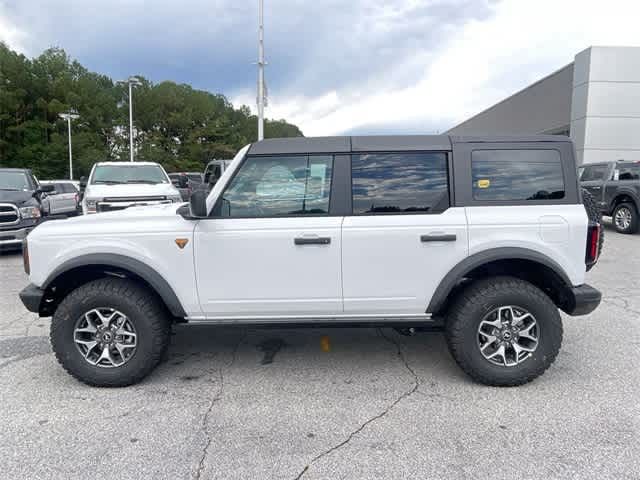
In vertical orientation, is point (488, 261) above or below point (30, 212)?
below

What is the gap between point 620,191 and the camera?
11.0 m

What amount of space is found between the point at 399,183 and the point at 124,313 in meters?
2.33

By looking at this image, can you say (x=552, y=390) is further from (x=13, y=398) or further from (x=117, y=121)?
(x=117, y=121)

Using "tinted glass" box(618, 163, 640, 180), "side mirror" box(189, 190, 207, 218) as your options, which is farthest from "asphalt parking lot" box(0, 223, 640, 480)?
"tinted glass" box(618, 163, 640, 180)

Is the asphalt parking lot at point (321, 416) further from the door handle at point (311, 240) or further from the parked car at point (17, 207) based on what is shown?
the parked car at point (17, 207)

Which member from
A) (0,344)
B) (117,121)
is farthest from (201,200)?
(117,121)

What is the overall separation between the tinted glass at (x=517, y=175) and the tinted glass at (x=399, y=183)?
28cm

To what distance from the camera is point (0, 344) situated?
4109 millimetres

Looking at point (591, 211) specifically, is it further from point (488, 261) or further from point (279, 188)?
point (279, 188)

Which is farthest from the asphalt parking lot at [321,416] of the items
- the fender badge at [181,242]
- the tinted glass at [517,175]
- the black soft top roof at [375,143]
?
the black soft top roof at [375,143]

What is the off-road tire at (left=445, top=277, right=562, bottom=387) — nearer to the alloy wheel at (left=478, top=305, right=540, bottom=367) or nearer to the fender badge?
the alloy wheel at (left=478, top=305, right=540, bottom=367)

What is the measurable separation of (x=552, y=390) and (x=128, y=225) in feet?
11.4

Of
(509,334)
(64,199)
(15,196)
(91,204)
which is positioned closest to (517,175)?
(509,334)

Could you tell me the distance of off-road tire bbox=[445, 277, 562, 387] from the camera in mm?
3125
